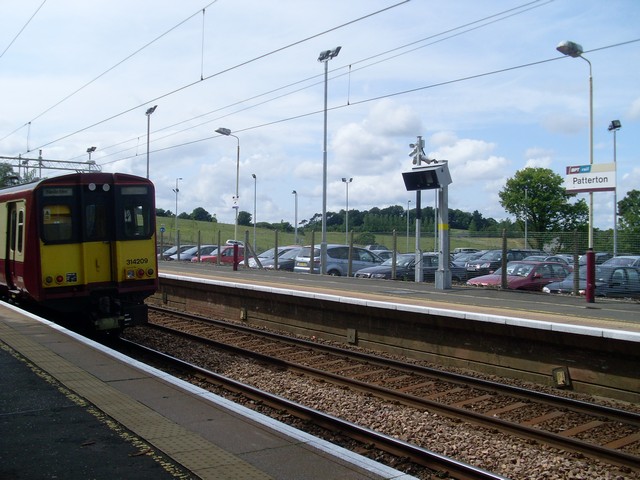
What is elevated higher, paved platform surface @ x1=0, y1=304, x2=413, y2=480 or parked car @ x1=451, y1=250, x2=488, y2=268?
parked car @ x1=451, y1=250, x2=488, y2=268

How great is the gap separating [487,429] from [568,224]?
2355 inches

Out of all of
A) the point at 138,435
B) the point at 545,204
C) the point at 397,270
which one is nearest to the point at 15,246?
the point at 138,435

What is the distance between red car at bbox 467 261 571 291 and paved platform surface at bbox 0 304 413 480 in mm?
14646

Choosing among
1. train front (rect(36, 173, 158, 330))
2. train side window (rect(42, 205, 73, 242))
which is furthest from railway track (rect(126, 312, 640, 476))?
train side window (rect(42, 205, 73, 242))

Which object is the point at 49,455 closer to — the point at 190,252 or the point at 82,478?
the point at 82,478

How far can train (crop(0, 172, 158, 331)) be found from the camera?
1154 cm

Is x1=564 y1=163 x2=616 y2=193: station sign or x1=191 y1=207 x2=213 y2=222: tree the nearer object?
x1=564 y1=163 x2=616 y2=193: station sign

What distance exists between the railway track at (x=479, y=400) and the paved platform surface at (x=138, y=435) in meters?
2.83

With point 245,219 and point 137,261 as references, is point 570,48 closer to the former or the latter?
point 137,261

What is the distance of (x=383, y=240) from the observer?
30.7 meters

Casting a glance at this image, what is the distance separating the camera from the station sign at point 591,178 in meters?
20.6

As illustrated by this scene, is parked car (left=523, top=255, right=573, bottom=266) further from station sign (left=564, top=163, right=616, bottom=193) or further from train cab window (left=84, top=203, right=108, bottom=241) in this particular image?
train cab window (left=84, top=203, right=108, bottom=241)

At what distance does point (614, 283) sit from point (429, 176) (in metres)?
6.18

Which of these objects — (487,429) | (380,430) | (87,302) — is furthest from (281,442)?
(87,302)
